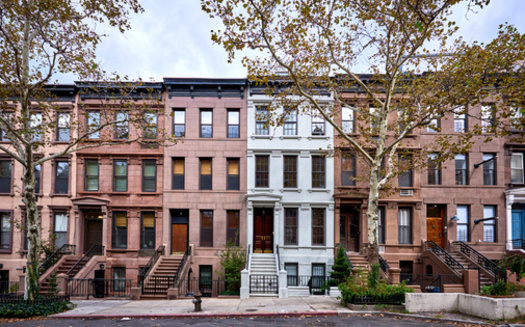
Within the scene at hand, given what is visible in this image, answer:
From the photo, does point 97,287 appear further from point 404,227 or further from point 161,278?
point 404,227

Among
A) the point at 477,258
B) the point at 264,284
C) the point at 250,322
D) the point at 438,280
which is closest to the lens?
the point at 250,322

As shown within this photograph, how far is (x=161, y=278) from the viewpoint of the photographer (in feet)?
58.9

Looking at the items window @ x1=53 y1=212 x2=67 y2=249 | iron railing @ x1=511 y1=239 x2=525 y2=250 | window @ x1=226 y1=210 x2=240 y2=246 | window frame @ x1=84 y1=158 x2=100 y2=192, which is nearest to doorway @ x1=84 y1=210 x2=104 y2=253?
window @ x1=53 y1=212 x2=67 y2=249

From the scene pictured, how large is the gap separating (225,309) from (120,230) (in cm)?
1046

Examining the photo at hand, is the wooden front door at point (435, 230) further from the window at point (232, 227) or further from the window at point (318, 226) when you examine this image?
the window at point (232, 227)

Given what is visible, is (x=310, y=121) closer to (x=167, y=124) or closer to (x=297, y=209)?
(x=297, y=209)

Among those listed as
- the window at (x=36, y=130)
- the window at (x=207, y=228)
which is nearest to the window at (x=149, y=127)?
the window at (x=36, y=130)

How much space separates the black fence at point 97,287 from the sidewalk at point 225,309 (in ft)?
5.00

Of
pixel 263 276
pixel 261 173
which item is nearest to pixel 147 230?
pixel 261 173

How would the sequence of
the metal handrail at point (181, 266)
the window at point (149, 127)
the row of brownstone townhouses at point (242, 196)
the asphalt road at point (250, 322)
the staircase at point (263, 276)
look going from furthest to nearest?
the row of brownstone townhouses at point (242, 196) < the metal handrail at point (181, 266) < the staircase at point (263, 276) < the window at point (149, 127) < the asphalt road at point (250, 322)

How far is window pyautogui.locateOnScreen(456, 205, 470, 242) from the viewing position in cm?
2114

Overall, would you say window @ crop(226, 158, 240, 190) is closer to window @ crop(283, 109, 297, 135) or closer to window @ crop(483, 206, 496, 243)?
window @ crop(283, 109, 297, 135)

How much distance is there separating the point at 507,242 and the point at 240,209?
51.5 feet

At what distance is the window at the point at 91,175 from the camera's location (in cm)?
2120
